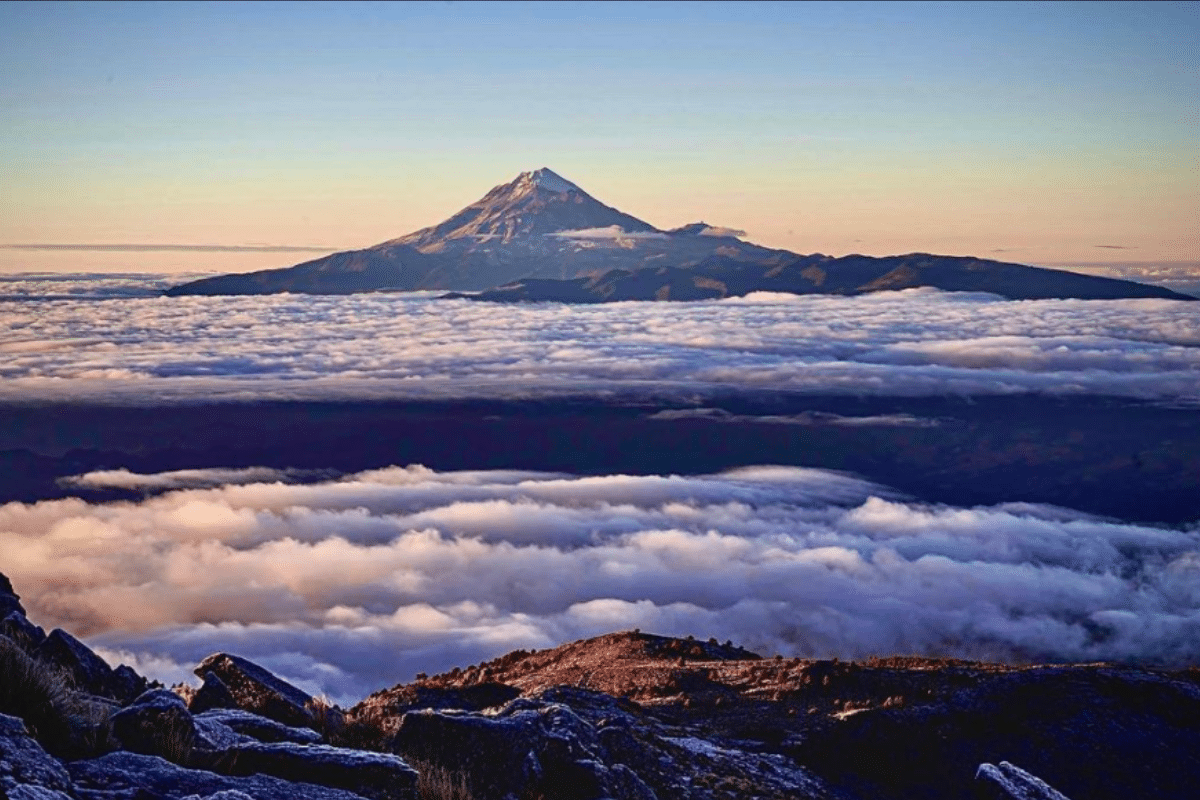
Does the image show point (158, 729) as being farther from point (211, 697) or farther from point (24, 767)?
point (211, 697)

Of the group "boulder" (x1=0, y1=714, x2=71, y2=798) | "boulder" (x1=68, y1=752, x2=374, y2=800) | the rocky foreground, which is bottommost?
the rocky foreground

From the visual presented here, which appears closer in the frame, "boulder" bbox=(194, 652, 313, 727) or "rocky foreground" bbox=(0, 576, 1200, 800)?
"rocky foreground" bbox=(0, 576, 1200, 800)

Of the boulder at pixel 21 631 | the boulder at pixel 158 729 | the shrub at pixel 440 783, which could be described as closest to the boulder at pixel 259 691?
the boulder at pixel 21 631

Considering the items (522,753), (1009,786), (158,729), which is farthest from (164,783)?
(1009,786)

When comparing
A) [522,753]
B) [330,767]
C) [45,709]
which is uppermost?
[45,709]

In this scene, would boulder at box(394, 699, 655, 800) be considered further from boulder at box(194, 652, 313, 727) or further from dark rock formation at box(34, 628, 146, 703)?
dark rock formation at box(34, 628, 146, 703)

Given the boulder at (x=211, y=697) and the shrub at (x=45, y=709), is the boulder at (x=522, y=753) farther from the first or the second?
the shrub at (x=45, y=709)

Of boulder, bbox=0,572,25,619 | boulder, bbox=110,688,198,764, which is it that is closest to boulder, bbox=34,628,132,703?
boulder, bbox=0,572,25,619
